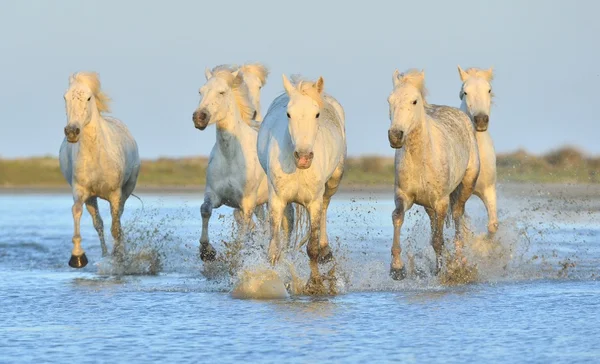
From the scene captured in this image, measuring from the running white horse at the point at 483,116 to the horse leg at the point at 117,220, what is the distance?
164 inches

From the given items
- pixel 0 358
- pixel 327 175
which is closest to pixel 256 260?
pixel 327 175

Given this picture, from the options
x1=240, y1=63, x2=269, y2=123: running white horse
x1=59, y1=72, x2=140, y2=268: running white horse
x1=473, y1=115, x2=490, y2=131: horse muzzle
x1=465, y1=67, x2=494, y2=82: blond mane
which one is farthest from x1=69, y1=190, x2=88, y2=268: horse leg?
x1=465, y1=67, x2=494, y2=82: blond mane

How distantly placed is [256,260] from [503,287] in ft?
7.89

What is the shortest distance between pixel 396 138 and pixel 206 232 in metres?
2.99

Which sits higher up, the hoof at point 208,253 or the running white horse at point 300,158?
the running white horse at point 300,158

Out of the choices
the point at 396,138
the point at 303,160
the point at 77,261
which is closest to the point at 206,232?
the point at 77,261

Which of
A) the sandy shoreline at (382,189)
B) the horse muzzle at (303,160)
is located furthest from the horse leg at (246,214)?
the sandy shoreline at (382,189)

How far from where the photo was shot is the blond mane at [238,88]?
1395cm

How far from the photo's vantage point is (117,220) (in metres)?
14.9

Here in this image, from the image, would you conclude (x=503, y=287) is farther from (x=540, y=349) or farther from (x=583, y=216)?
(x=583, y=216)

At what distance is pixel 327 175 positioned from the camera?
1186cm

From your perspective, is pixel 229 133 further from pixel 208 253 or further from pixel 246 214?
pixel 208 253

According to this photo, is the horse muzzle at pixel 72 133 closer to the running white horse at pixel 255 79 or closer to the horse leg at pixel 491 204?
the running white horse at pixel 255 79

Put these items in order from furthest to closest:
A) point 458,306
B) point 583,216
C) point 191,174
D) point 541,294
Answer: point 191,174, point 583,216, point 541,294, point 458,306
